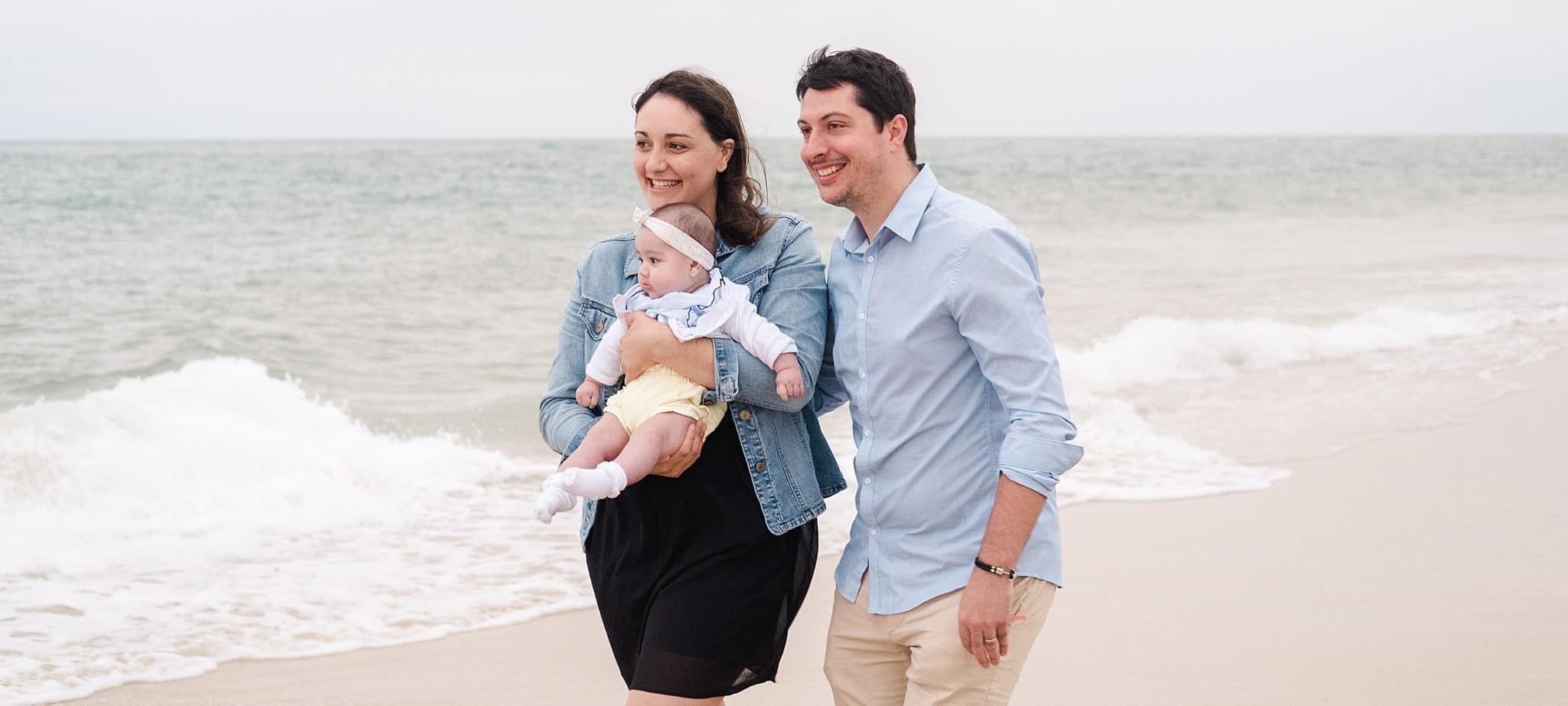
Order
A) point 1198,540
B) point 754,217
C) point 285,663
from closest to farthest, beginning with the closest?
point 754,217 < point 285,663 < point 1198,540

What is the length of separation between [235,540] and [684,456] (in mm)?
4503

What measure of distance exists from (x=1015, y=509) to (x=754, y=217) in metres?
0.94

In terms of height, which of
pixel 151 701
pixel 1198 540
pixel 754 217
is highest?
pixel 754 217

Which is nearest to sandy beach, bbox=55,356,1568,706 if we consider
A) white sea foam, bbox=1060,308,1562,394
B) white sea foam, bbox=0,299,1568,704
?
white sea foam, bbox=0,299,1568,704

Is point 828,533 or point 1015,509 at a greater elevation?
point 1015,509

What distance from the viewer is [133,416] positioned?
314 inches

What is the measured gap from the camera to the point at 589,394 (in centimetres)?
284

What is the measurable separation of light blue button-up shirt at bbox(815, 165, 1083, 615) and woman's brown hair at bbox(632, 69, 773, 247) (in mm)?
313

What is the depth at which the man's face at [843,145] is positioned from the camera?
251cm

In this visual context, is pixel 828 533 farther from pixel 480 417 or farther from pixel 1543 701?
pixel 480 417

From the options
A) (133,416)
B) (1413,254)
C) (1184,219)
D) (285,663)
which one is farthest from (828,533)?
(1184,219)

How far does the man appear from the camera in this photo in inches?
94.0

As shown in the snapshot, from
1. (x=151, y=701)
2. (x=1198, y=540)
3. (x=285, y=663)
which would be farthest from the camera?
(x=1198, y=540)

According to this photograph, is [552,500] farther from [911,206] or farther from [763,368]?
[911,206]
